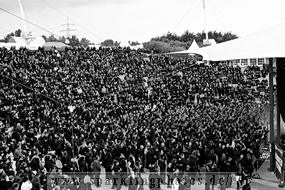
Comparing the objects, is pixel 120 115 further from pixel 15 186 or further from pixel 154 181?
pixel 15 186

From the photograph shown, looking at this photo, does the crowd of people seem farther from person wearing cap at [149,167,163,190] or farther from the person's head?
person wearing cap at [149,167,163,190]

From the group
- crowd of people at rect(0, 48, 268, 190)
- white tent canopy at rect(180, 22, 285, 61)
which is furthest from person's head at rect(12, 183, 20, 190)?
white tent canopy at rect(180, 22, 285, 61)

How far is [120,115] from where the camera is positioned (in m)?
24.2

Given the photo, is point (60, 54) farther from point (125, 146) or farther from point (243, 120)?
point (125, 146)

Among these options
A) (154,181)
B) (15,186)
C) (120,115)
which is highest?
(120,115)

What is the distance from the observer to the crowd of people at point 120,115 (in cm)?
1364

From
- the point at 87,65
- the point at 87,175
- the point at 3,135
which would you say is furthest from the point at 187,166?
the point at 87,65

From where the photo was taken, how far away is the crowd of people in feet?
44.8

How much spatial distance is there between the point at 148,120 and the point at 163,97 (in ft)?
23.7

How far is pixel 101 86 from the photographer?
2905 centimetres

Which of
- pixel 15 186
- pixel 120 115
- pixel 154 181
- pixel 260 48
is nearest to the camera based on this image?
pixel 15 186

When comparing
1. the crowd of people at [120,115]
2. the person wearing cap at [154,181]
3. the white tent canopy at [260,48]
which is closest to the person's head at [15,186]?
the crowd of people at [120,115]

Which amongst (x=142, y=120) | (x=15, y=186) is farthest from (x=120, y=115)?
(x=15, y=186)

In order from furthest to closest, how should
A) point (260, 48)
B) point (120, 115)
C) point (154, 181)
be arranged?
1. point (120, 115)
2. point (260, 48)
3. point (154, 181)
